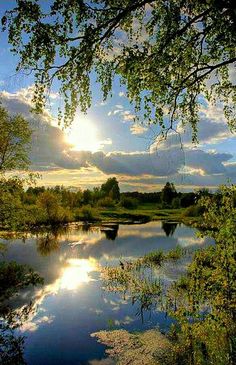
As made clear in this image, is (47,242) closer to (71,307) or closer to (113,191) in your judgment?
(71,307)

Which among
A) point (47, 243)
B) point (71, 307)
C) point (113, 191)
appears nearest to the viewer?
point (71, 307)

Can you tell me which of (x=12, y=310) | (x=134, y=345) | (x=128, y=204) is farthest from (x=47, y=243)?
(x=128, y=204)

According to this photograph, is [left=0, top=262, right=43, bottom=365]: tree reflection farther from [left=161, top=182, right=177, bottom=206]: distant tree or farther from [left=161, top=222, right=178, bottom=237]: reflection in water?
[left=161, top=182, right=177, bottom=206]: distant tree

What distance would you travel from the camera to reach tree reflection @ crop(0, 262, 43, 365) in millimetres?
16950

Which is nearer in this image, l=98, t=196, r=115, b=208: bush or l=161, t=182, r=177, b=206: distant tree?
l=98, t=196, r=115, b=208: bush

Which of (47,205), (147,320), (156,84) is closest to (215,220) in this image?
(156,84)

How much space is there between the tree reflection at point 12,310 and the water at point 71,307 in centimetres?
36

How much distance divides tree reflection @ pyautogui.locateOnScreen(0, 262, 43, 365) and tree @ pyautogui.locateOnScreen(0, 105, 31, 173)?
344 inches

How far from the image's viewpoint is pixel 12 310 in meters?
22.6

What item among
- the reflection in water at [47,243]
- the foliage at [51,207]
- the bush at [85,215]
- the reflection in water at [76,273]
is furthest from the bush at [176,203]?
the reflection in water at [76,273]

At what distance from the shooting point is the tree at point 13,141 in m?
30.2

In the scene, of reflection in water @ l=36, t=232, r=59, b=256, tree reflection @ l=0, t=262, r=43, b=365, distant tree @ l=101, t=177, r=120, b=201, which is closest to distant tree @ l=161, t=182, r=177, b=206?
distant tree @ l=101, t=177, r=120, b=201

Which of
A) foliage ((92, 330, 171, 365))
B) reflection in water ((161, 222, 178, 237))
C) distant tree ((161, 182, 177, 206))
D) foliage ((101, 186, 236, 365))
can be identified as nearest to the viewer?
foliage ((101, 186, 236, 365))

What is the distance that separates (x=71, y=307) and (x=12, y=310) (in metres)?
3.70
